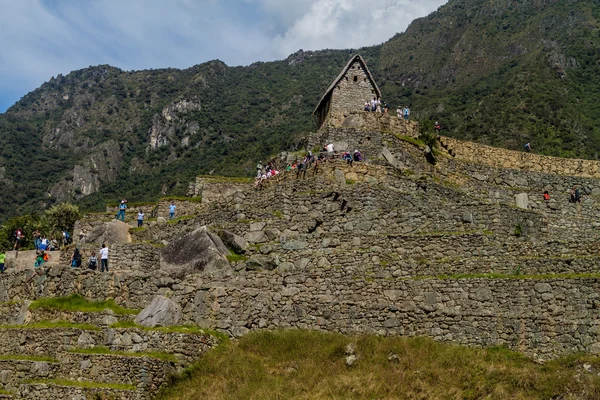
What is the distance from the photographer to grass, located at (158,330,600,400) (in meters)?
18.5

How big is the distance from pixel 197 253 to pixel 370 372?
30.8 feet

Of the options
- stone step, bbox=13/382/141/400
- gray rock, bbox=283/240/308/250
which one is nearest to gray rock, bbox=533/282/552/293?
gray rock, bbox=283/240/308/250

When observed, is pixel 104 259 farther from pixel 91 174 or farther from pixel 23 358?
pixel 91 174

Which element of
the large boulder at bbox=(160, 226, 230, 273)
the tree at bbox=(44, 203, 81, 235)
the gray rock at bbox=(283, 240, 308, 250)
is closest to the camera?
the large boulder at bbox=(160, 226, 230, 273)

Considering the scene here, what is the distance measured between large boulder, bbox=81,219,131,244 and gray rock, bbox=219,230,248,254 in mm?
5974

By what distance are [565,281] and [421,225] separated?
26.1ft

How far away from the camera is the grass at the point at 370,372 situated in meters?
18.5

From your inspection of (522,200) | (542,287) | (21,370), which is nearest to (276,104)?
(522,200)

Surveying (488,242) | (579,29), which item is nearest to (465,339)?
(488,242)

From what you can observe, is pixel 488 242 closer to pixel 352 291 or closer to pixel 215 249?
pixel 352 291

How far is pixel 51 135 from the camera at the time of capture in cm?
14525

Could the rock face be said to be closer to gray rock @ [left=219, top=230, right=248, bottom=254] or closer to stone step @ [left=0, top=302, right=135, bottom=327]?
stone step @ [left=0, top=302, right=135, bottom=327]

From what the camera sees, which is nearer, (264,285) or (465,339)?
(465,339)

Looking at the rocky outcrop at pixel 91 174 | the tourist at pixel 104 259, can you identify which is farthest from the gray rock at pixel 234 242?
the rocky outcrop at pixel 91 174
